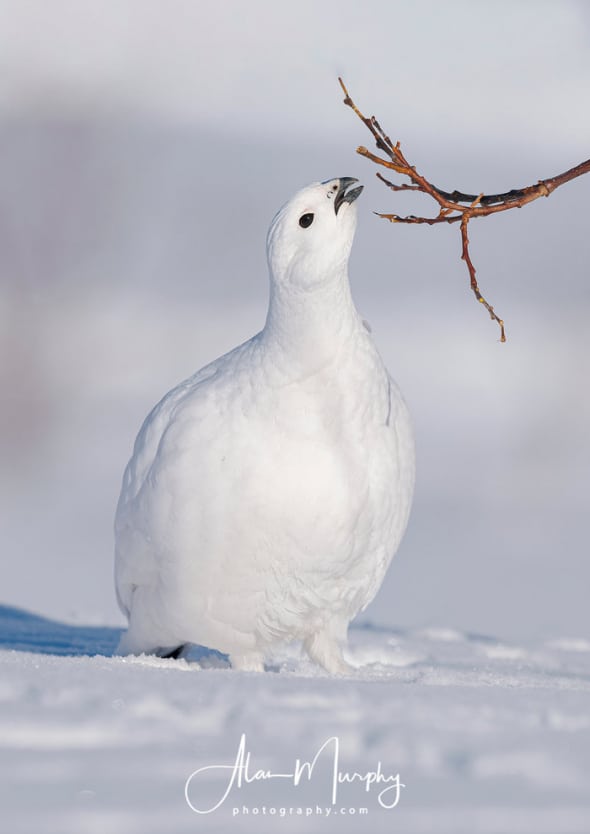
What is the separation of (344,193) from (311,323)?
13.4 inches

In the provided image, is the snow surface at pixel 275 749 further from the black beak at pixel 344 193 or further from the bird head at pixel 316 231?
the black beak at pixel 344 193

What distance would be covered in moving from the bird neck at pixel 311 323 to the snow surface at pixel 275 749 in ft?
2.77

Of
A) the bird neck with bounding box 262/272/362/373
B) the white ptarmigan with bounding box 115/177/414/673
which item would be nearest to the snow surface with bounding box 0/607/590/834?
the white ptarmigan with bounding box 115/177/414/673

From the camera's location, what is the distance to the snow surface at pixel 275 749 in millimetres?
2326

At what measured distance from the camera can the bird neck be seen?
3.59m

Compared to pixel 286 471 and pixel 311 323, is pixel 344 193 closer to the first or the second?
pixel 311 323

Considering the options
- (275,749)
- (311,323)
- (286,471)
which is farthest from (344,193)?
(275,749)

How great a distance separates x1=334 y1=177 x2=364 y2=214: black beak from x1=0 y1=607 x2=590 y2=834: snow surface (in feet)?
3.83
